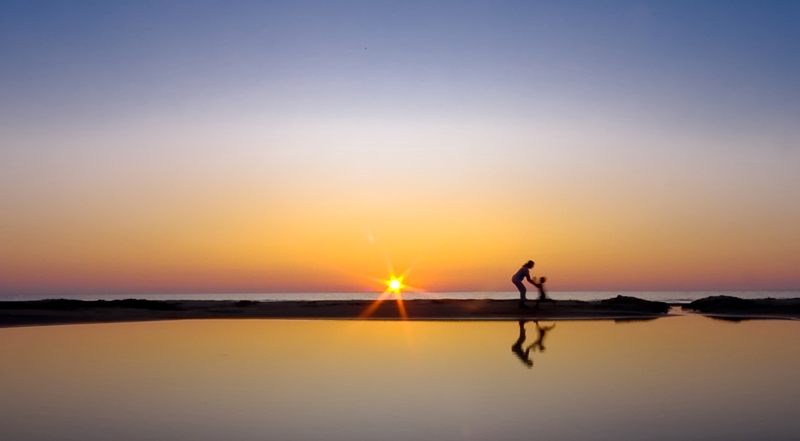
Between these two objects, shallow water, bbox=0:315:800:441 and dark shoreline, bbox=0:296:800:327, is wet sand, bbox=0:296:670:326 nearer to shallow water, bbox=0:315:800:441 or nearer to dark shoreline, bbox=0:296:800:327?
dark shoreline, bbox=0:296:800:327

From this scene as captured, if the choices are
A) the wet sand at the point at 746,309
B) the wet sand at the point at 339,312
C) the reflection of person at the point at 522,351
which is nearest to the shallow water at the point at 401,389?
the reflection of person at the point at 522,351

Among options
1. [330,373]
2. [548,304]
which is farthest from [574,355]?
[548,304]

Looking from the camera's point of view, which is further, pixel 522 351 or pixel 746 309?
pixel 746 309

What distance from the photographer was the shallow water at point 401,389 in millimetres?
7301

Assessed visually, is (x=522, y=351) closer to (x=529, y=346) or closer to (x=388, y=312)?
(x=529, y=346)

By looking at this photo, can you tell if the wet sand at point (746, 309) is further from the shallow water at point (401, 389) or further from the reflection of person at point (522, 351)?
the reflection of person at point (522, 351)

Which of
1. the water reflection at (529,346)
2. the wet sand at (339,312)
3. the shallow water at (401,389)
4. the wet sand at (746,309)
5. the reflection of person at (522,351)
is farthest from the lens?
the wet sand at (746,309)

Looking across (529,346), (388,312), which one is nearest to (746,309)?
(388,312)

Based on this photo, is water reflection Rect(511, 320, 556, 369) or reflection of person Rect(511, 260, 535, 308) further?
reflection of person Rect(511, 260, 535, 308)

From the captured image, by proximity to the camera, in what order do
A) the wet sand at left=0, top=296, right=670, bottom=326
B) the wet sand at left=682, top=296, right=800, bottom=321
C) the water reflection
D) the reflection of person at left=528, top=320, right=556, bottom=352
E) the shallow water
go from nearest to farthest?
1. the shallow water
2. the water reflection
3. the reflection of person at left=528, top=320, right=556, bottom=352
4. the wet sand at left=0, top=296, right=670, bottom=326
5. the wet sand at left=682, top=296, right=800, bottom=321

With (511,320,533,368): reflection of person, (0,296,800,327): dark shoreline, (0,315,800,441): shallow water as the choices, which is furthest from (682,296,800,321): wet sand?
(511,320,533,368): reflection of person

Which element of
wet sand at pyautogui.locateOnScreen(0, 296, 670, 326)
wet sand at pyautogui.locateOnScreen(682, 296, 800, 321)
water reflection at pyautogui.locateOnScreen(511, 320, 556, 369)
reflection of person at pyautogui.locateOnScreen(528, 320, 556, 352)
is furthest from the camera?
wet sand at pyautogui.locateOnScreen(682, 296, 800, 321)

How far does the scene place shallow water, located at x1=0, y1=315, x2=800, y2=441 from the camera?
287 inches

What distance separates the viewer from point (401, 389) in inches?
383
